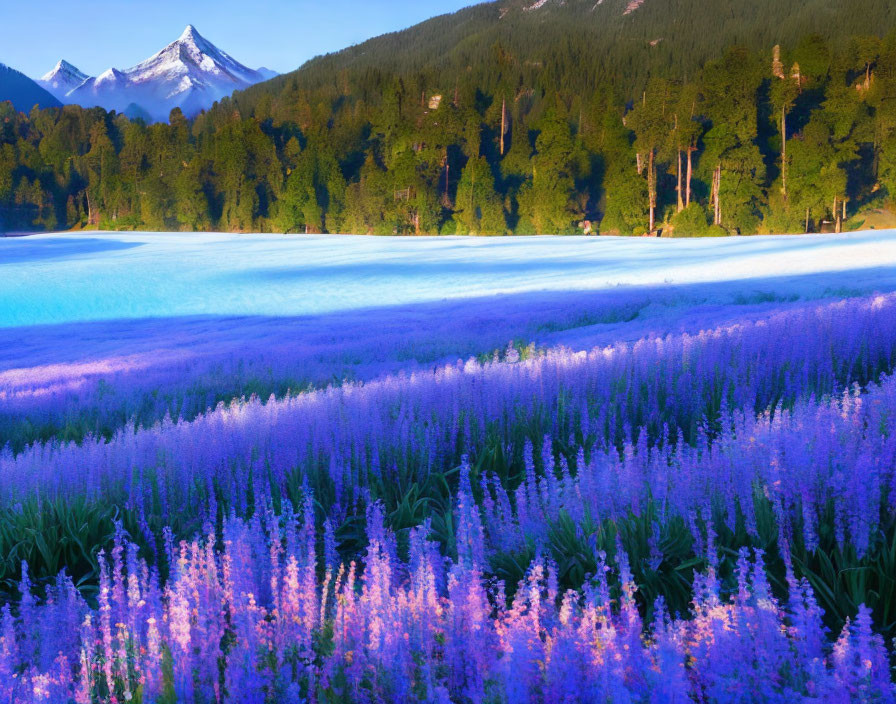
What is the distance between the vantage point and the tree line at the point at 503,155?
44.2 m

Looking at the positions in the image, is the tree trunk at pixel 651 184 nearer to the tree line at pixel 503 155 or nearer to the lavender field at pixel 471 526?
the tree line at pixel 503 155

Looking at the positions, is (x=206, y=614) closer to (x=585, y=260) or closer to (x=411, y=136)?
(x=585, y=260)

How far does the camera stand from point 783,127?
151 feet

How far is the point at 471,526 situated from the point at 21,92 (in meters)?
192

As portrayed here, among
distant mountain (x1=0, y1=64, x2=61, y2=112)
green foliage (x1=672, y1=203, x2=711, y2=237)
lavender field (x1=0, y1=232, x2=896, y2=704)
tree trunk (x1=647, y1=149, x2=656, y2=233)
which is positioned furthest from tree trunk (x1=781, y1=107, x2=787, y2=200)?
distant mountain (x1=0, y1=64, x2=61, y2=112)

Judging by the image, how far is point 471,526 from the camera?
2.95 meters

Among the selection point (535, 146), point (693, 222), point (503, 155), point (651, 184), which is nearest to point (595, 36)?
point (503, 155)

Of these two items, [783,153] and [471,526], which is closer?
[471,526]

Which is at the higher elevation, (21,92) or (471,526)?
(21,92)

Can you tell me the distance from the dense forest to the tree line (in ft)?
0.53

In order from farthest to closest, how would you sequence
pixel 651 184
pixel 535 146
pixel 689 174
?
pixel 535 146, pixel 651 184, pixel 689 174

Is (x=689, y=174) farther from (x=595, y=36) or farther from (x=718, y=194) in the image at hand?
(x=595, y=36)

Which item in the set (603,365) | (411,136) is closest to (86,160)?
(411,136)

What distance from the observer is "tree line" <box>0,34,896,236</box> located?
44219mm
